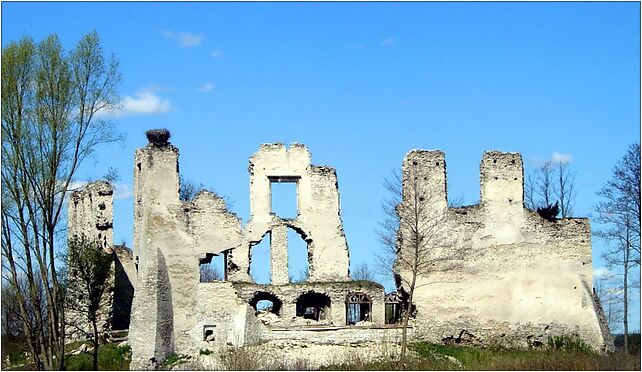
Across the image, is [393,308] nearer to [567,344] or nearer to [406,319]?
[406,319]

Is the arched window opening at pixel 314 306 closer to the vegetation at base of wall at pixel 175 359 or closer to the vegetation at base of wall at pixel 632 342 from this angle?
the vegetation at base of wall at pixel 175 359

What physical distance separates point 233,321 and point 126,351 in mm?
2982

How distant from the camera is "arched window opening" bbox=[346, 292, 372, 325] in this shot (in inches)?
1319

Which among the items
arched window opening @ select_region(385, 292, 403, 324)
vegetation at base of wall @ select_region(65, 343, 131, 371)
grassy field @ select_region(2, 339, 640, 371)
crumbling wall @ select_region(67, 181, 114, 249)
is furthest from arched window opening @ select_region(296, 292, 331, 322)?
crumbling wall @ select_region(67, 181, 114, 249)

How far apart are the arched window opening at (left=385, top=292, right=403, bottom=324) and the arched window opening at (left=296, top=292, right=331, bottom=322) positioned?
82.4 inches

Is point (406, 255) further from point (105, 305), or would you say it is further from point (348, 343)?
point (105, 305)

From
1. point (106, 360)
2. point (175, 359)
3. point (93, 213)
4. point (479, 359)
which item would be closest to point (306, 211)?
point (175, 359)

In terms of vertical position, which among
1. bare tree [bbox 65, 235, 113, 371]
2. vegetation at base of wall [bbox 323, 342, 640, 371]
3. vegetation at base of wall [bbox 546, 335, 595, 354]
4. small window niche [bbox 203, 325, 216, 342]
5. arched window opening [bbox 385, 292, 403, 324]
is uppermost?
bare tree [bbox 65, 235, 113, 371]

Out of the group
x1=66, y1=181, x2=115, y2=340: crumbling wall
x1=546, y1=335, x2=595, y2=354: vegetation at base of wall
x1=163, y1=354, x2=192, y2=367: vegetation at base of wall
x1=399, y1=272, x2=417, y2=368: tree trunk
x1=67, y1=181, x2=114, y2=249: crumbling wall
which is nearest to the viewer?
x1=399, y1=272, x2=417, y2=368: tree trunk

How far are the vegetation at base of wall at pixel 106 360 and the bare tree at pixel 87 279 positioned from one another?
38.0 inches

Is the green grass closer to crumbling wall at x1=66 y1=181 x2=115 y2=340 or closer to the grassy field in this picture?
the grassy field

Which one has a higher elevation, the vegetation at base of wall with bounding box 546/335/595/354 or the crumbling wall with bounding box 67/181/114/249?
the crumbling wall with bounding box 67/181/114/249

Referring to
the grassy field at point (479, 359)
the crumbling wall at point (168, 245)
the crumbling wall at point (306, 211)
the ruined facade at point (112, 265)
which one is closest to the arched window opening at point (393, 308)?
the crumbling wall at point (306, 211)

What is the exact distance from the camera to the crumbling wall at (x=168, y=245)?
3234 cm
